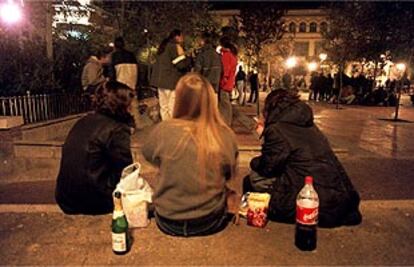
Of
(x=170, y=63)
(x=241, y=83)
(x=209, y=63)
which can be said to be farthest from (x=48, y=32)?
(x=241, y=83)

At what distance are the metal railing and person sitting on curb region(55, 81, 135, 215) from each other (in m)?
4.01

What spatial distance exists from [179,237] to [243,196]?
0.88m

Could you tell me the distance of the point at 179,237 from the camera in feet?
11.1

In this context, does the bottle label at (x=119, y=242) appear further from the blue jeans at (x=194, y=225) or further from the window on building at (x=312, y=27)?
the window on building at (x=312, y=27)

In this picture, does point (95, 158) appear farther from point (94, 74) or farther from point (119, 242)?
point (94, 74)

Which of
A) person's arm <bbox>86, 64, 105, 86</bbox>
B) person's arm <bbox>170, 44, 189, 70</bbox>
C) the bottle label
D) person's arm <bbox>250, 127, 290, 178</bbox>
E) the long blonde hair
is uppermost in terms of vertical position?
person's arm <bbox>170, 44, 189, 70</bbox>

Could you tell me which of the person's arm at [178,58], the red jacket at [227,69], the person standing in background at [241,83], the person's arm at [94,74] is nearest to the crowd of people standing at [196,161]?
the person's arm at [178,58]

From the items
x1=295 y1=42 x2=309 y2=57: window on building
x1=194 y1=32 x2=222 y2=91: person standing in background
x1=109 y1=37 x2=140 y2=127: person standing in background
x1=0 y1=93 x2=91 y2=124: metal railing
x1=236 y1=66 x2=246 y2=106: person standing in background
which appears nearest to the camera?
x1=0 y1=93 x2=91 y2=124: metal railing

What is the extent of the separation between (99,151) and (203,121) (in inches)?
43.2

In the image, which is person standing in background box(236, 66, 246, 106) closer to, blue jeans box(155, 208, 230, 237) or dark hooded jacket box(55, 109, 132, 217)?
dark hooded jacket box(55, 109, 132, 217)

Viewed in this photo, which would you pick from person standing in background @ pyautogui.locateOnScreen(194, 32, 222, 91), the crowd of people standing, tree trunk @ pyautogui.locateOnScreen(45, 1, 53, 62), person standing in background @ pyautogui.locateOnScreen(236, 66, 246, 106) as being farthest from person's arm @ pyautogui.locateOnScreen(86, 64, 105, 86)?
person standing in background @ pyautogui.locateOnScreen(236, 66, 246, 106)

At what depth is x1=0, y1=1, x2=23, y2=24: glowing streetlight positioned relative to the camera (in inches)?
318

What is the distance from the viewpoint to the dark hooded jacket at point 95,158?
351cm

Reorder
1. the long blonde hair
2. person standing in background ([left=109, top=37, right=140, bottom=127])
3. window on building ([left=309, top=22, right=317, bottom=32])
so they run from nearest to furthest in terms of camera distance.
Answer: the long blonde hair < person standing in background ([left=109, top=37, right=140, bottom=127]) < window on building ([left=309, top=22, right=317, bottom=32])
